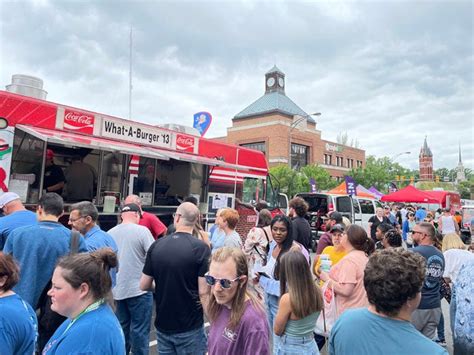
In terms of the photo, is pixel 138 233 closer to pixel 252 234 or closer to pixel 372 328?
pixel 252 234

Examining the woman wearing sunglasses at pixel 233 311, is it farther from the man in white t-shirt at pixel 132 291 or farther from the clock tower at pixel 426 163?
the clock tower at pixel 426 163

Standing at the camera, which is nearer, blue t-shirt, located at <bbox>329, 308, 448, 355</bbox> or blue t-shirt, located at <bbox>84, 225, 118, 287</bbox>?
blue t-shirt, located at <bbox>329, 308, 448, 355</bbox>

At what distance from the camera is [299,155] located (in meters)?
53.8

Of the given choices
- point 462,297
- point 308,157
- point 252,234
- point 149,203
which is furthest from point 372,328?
point 308,157

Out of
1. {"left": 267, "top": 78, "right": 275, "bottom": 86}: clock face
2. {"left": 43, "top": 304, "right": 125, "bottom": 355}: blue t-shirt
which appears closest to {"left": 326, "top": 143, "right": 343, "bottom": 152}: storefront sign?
{"left": 267, "top": 78, "right": 275, "bottom": 86}: clock face

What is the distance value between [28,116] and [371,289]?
19.4 feet

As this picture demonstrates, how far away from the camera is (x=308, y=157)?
54.6 m

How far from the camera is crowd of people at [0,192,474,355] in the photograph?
5.47ft

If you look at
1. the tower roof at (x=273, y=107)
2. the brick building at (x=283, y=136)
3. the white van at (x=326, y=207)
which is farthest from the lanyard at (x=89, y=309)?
the tower roof at (x=273, y=107)

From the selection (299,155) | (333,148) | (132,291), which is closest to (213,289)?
(132,291)

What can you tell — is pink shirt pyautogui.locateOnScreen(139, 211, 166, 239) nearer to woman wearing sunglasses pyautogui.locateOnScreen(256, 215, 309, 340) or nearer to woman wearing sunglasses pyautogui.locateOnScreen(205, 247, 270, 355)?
woman wearing sunglasses pyautogui.locateOnScreen(256, 215, 309, 340)

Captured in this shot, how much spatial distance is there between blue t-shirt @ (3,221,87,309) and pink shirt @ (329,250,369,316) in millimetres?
2468

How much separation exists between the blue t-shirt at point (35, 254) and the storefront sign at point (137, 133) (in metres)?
3.98

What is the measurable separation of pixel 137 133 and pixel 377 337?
6590mm
